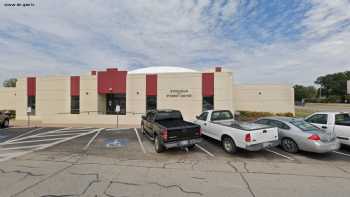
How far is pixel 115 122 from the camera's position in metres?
18.0

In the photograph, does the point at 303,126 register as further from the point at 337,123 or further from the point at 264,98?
the point at 264,98

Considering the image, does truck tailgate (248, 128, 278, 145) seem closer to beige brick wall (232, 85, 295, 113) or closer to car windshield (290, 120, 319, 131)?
car windshield (290, 120, 319, 131)

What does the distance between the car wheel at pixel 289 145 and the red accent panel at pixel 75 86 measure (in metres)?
21.7

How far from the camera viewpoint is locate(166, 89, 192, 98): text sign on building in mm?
20766

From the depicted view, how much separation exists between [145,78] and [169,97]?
3.52m

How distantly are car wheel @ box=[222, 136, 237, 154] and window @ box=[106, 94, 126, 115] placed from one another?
16.1 metres

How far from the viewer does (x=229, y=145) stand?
7.83m

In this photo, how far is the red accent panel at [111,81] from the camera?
21.5 meters

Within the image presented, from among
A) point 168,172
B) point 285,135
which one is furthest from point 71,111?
point 285,135

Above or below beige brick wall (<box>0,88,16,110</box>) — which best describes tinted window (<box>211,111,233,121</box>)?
below

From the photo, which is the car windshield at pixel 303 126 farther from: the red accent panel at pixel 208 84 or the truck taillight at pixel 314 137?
the red accent panel at pixel 208 84

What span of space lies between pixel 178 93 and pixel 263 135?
46.4ft

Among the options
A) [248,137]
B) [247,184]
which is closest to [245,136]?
[248,137]

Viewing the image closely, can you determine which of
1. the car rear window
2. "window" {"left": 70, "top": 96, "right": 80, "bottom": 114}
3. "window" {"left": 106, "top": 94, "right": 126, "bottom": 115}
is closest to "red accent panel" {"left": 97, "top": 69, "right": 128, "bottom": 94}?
"window" {"left": 106, "top": 94, "right": 126, "bottom": 115}
